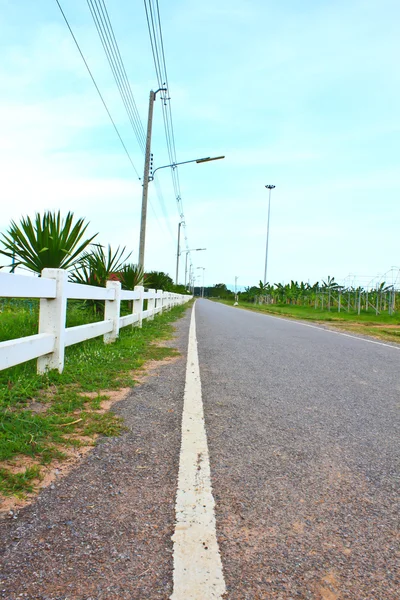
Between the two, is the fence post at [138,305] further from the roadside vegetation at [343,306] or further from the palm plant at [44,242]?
the roadside vegetation at [343,306]

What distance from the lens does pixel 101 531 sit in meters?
1.81

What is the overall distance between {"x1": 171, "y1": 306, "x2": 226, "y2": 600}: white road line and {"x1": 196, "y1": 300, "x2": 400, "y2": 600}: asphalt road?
4cm

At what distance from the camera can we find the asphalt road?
5.26ft

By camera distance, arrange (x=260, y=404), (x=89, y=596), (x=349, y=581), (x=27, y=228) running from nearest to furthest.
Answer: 1. (x=89, y=596)
2. (x=349, y=581)
3. (x=260, y=404)
4. (x=27, y=228)

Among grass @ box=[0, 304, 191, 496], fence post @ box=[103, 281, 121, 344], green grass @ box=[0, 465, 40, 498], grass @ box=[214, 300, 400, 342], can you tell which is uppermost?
fence post @ box=[103, 281, 121, 344]

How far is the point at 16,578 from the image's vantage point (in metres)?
1.51

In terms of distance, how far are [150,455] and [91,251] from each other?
21.5ft

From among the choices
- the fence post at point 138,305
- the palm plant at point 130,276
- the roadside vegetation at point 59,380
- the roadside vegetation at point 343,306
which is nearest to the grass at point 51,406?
the roadside vegetation at point 59,380

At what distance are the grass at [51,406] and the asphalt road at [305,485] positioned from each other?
887mm

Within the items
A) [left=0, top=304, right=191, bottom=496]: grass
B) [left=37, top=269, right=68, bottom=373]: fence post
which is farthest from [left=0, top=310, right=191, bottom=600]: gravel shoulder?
[left=37, top=269, right=68, bottom=373]: fence post

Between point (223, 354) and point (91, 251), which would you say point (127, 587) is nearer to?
point (223, 354)

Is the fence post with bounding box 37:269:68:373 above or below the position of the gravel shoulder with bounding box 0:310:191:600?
above

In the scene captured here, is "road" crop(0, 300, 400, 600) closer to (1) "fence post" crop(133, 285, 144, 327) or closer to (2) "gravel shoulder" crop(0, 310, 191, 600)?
(2) "gravel shoulder" crop(0, 310, 191, 600)

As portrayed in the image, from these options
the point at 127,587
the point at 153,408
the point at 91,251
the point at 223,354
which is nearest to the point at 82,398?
the point at 153,408
